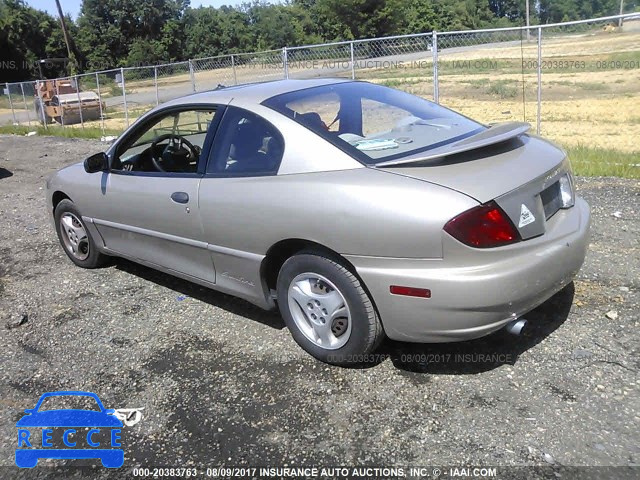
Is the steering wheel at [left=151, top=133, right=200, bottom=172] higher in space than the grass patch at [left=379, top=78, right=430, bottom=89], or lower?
lower

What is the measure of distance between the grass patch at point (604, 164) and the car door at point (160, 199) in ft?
17.4

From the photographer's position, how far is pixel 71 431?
10.0ft

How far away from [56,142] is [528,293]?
16.2m

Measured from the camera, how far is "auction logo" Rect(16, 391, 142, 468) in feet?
9.46

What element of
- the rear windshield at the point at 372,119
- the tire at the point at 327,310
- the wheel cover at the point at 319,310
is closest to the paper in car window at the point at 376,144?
the rear windshield at the point at 372,119

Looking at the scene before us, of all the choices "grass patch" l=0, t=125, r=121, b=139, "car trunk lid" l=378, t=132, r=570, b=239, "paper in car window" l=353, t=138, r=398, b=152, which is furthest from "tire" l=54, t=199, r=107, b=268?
"grass patch" l=0, t=125, r=121, b=139

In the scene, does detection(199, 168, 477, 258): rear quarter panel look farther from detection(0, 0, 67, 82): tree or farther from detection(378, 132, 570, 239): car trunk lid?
detection(0, 0, 67, 82): tree

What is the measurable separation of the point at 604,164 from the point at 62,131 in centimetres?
1657

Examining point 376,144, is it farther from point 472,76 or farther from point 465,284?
point 472,76

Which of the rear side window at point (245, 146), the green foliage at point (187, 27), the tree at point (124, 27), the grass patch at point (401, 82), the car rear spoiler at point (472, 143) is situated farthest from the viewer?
the tree at point (124, 27)

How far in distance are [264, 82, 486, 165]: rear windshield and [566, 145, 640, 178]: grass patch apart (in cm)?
410

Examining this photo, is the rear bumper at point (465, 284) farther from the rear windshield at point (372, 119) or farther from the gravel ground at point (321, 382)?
the rear windshield at point (372, 119)

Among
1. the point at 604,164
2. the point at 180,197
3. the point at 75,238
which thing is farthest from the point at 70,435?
the point at 604,164

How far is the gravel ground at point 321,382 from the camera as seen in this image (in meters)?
2.72
